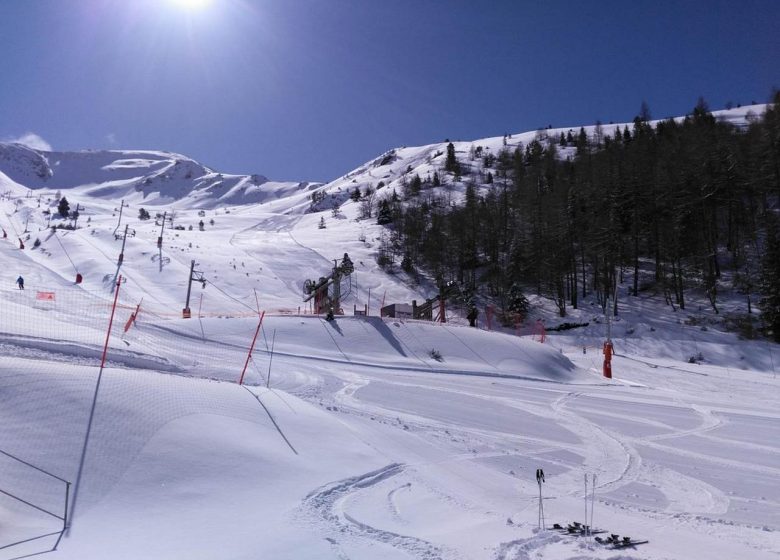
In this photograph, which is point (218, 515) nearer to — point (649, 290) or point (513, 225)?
point (649, 290)

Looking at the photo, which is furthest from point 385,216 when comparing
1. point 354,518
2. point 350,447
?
point 354,518

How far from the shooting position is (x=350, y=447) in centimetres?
947

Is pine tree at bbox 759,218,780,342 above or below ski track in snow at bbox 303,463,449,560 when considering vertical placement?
above

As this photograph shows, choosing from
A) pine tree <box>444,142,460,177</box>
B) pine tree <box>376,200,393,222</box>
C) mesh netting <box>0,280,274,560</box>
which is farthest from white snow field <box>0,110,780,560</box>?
pine tree <box>444,142,460,177</box>

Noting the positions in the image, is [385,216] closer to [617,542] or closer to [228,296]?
[228,296]

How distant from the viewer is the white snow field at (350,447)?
5984 millimetres

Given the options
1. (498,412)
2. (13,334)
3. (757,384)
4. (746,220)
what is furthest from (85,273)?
(746,220)

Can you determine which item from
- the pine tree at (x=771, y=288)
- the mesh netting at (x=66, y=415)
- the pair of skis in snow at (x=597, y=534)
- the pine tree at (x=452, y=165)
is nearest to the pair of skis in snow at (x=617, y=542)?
the pair of skis in snow at (x=597, y=534)

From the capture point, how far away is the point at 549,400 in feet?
57.2

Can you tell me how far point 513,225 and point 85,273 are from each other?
43.5m

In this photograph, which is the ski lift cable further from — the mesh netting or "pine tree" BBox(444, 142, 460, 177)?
"pine tree" BBox(444, 142, 460, 177)

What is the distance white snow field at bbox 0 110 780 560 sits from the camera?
598 cm

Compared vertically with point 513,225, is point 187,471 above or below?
below

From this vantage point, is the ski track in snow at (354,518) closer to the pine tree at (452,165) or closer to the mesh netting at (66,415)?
the mesh netting at (66,415)
